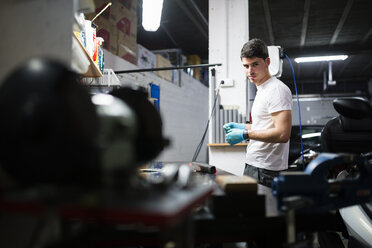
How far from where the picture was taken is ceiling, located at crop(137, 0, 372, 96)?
506cm

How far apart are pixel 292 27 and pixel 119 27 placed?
4037mm

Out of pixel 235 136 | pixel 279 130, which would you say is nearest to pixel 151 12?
pixel 235 136

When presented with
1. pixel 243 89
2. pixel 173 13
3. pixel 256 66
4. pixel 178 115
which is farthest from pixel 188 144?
pixel 256 66

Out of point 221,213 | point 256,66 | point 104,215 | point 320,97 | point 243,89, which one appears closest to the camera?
point 104,215

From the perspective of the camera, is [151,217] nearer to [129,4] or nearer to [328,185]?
[328,185]

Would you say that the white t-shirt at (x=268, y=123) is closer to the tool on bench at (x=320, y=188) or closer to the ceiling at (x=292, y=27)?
the tool on bench at (x=320, y=188)

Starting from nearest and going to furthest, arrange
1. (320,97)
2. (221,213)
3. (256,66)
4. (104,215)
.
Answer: (104,215) → (221,213) → (256,66) → (320,97)

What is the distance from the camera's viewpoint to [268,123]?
1869mm

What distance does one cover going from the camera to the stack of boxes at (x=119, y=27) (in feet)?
10.5

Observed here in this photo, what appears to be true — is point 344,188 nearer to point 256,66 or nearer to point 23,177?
→ point 23,177

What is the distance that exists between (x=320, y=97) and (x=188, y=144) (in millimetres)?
6534

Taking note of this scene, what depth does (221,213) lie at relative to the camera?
781 mm

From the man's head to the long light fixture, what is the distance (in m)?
0.85

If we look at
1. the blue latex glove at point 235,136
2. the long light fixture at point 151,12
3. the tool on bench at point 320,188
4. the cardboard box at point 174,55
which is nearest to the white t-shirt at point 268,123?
the blue latex glove at point 235,136
